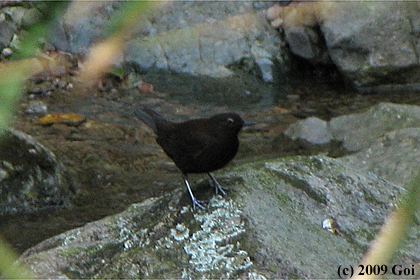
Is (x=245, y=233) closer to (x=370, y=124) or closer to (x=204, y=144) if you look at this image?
(x=204, y=144)

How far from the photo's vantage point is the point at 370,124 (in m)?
6.80

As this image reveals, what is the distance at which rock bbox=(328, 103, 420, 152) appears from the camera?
21.9 feet

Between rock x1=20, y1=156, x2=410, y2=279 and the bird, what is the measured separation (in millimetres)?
116

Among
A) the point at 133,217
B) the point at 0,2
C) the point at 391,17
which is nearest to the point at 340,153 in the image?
the point at 391,17

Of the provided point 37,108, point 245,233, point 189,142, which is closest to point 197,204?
point 245,233

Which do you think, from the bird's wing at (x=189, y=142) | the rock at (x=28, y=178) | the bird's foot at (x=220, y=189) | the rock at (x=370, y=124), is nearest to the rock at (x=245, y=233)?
the bird's foot at (x=220, y=189)

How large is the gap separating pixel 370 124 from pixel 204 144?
142 inches

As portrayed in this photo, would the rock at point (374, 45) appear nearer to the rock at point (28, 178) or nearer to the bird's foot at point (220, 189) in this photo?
the rock at point (28, 178)

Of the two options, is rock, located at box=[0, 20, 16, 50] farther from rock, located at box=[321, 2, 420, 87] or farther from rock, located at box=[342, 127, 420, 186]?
rock, located at box=[321, 2, 420, 87]

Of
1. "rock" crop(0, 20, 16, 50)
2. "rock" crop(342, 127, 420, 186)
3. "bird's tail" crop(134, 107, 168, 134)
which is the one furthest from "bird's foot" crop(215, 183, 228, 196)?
"rock" crop(342, 127, 420, 186)

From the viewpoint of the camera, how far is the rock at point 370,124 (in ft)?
21.9

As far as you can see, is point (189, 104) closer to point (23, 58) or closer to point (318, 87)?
point (318, 87)

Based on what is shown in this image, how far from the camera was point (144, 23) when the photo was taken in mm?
645

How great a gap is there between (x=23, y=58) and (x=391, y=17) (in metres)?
8.22
